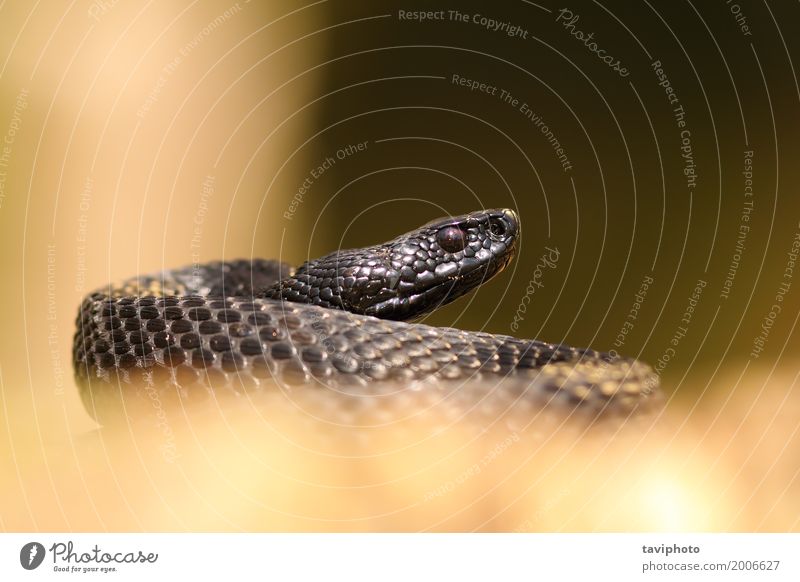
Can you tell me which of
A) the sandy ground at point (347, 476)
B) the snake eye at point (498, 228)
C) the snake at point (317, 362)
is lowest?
the sandy ground at point (347, 476)

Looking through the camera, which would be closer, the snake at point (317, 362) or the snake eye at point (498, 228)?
the snake at point (317, 362)

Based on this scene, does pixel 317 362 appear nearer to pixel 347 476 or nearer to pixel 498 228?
pixel 347 476

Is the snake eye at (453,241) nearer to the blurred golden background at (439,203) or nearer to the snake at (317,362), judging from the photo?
the snake at (317,362)

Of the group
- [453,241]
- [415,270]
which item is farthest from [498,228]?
[415,270]

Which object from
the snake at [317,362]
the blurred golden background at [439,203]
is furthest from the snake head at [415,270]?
the blurred golden background at [439,203]

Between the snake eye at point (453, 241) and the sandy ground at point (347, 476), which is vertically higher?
the snake eye at point (453, 241)
